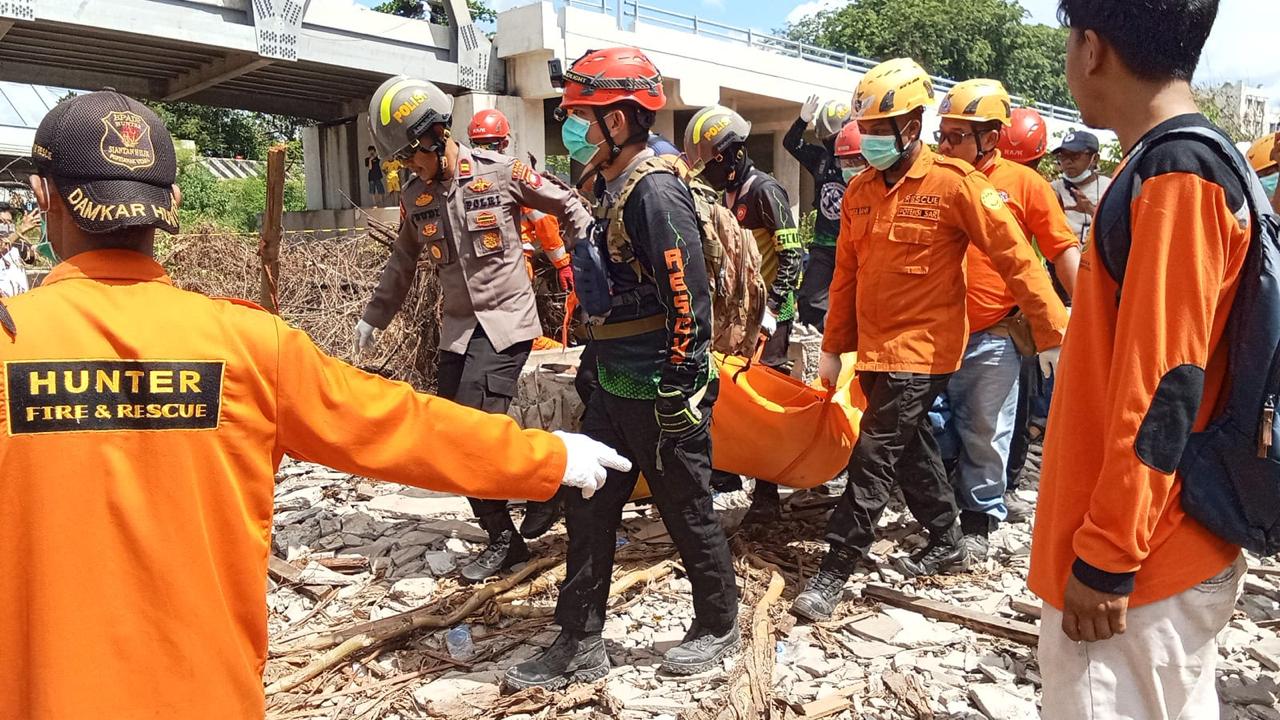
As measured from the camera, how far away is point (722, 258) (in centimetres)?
400

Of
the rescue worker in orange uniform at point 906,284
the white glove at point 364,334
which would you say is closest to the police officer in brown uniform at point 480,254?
the white glove at point 364,334

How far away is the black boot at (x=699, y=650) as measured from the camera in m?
3.83

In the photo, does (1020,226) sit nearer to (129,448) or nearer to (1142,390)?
(1142,390)

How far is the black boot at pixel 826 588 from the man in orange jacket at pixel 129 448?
2822 millimetres

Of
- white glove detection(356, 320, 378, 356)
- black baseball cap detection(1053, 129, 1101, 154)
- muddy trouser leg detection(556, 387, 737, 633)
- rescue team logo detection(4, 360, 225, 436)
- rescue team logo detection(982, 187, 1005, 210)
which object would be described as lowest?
muddy trouser leg detection(556, 387, 737, 633)

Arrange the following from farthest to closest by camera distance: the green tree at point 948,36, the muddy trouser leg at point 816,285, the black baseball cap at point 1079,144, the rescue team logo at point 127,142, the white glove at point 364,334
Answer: the green tree at point 948,36 < the muddy trouser leg at point 816,285 < the black baseball cap at point 1079,144 < the white glove at point 364,334 < the rescue team logo at point 127,142

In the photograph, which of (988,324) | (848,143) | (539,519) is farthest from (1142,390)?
(848,143)

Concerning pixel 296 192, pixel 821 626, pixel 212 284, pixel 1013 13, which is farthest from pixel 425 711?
pixel 1013 13

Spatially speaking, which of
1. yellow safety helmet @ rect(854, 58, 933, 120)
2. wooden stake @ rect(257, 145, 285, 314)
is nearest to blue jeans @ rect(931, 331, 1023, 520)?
yellow safety helmet @ rect(854, 58, 933, 120)

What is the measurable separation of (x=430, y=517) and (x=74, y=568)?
416 centimetres

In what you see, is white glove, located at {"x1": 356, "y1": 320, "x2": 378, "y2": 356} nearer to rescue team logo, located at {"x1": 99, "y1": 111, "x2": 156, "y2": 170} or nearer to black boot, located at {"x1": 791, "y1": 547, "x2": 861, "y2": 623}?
black boot, located at {"x1": 791, "y1": 547, "x2": 861, "y2": 623}

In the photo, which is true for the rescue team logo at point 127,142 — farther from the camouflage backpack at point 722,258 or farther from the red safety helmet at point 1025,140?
the red safety helmet at point 1025,140

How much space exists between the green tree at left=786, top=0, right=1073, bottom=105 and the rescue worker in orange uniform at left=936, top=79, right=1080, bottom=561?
139ft

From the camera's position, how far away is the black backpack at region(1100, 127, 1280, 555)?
5.99 feet
